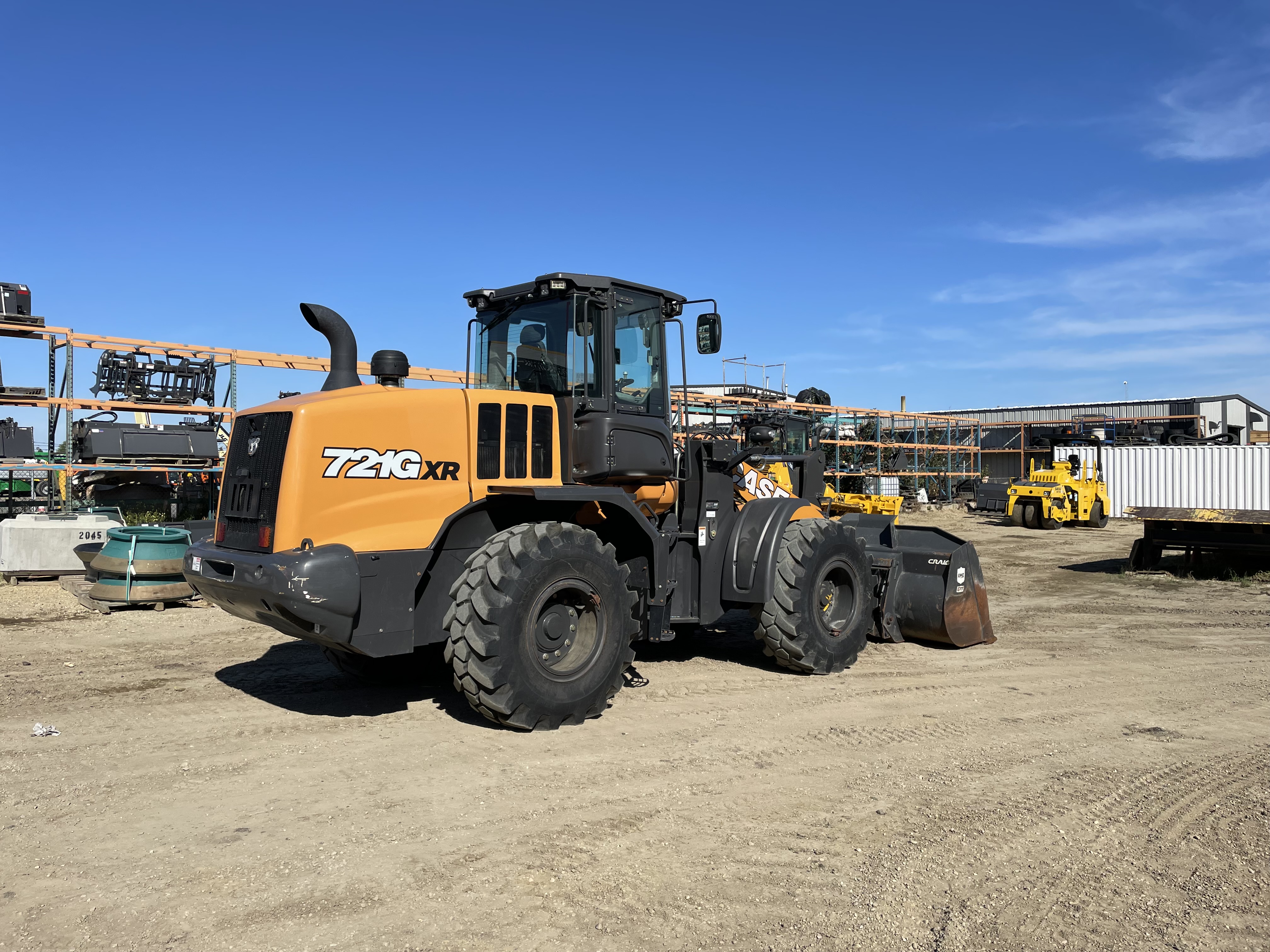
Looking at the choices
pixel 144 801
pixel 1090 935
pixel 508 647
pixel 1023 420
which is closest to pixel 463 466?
pixel 508 647

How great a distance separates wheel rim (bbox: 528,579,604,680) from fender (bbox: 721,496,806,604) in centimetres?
165

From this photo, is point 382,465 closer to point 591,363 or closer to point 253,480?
point 253,480

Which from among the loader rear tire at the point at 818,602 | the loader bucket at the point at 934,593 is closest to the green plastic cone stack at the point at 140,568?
the loader rear tire at the point at 818,602

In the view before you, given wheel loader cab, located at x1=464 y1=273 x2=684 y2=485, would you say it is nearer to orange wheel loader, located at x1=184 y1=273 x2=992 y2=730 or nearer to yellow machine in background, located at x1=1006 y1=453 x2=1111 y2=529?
orange wheel loader, located at x1=184 y1=273 x2=992 y2=730

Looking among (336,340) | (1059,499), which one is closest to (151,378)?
(336,340)

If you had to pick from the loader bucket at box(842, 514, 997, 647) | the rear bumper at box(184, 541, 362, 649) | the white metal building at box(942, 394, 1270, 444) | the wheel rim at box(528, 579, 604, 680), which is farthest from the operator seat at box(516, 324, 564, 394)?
the white metal building at box(942, 394, 1270, 444)

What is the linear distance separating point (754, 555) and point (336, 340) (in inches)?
136

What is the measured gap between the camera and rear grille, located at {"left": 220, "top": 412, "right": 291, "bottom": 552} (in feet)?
17.1

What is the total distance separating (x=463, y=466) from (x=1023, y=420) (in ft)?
148

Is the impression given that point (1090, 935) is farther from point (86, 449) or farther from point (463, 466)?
point (86, 449)

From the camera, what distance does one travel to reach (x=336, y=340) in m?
6.07

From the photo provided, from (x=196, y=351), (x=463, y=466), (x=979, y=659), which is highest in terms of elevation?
(x=196, y=351)

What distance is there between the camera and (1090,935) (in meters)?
3.25

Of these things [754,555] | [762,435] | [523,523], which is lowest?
[754,555]
